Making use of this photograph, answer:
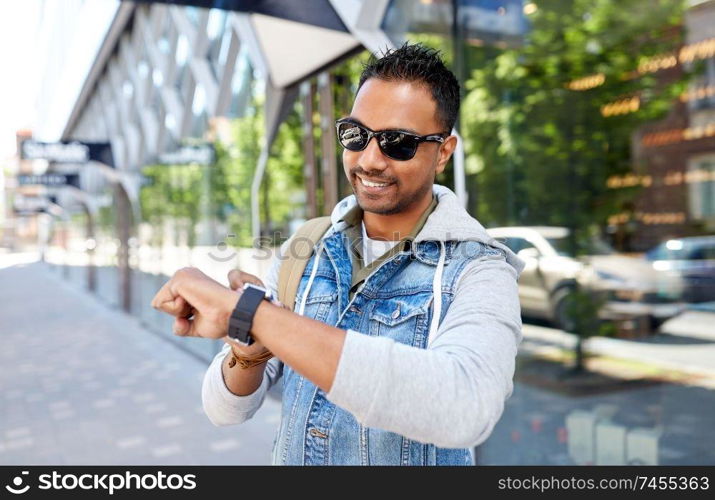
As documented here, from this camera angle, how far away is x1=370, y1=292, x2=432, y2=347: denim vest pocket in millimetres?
1374

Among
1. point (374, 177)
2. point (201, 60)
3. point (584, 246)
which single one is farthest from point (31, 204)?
point (374, 177)

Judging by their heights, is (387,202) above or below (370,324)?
above

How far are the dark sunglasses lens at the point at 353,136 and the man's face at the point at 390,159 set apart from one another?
0.01 m

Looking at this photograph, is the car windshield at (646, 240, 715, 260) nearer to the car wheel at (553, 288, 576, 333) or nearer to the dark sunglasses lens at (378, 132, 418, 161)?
the car wheel at (553, 288, 576, 333)

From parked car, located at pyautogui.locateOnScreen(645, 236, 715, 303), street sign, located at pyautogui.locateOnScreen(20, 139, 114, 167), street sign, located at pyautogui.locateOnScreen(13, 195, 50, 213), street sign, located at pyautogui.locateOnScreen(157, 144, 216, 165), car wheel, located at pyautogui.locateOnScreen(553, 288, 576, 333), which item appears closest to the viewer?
parked car, located at pyautogui.locateOnScreen(645, 236, 715, 303)

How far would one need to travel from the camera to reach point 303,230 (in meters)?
1.70

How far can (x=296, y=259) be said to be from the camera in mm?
1607

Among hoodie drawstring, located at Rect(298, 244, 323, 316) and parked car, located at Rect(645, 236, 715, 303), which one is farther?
parked car, located at Rect(645, 236, 715, 303)

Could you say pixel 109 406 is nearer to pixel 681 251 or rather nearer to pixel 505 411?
pixel 505 411

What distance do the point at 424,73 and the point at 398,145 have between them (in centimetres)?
16

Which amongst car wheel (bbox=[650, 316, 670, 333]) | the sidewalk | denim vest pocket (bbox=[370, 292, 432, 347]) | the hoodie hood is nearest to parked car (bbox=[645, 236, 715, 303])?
car wheel (bbox=[650, 316, 670, 333])

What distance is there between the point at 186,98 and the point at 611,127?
303 inches

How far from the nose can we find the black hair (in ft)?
0.46

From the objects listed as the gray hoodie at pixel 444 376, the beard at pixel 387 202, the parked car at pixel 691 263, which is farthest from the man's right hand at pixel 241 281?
the parked car at pixel 691 263
